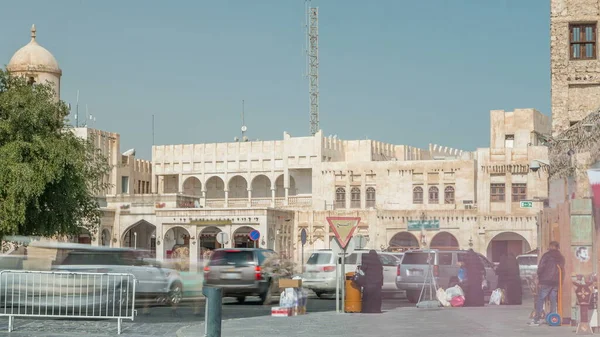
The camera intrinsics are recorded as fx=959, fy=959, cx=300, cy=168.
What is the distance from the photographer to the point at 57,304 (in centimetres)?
1723

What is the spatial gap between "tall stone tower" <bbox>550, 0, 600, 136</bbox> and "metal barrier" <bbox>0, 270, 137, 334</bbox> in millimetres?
20909

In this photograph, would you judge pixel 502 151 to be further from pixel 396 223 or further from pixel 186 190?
pixel 186 190

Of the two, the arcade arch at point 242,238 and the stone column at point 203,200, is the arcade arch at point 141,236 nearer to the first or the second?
the stone column at point 203,200

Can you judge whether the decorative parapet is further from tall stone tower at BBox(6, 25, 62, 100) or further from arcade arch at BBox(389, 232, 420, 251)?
tall stone tower at BBox(6, 25, 62, 100)

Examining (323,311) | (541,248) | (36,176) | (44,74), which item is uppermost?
(44,74)

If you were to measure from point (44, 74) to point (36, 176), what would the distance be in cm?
3713

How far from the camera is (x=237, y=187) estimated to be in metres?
79.2

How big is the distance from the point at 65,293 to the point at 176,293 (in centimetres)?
720

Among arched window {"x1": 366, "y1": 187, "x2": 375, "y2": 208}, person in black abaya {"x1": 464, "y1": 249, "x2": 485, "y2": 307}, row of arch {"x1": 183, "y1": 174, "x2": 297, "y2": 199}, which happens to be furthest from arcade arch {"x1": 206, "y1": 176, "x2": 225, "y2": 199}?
person in black abaya {"x1": 464, "y1": 249, "x2": 485, "y2": 307}

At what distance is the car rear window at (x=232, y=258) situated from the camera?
26.5 m

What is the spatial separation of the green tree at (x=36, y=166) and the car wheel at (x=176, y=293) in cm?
974

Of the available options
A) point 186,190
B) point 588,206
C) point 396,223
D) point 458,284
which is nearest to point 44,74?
point 186,190

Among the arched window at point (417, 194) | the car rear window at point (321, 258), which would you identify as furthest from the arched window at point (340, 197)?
the car rear window at point (321, 258)

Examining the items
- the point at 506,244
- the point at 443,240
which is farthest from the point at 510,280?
the point at 443,240
